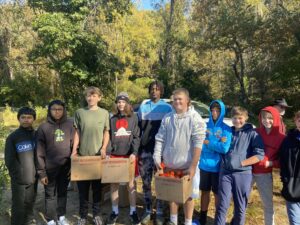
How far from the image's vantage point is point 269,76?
17.2 metres

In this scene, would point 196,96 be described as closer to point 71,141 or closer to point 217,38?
point 217,38

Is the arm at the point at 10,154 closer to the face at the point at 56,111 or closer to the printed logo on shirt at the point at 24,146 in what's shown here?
the printed logo on shirt at the point at 24,146

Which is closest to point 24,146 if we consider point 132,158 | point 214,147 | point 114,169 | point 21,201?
point 21,201

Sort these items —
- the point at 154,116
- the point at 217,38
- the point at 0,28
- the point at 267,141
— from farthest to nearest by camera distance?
the point at 0,28
the point at 217,38
the point at 154,116
the point at 267,141

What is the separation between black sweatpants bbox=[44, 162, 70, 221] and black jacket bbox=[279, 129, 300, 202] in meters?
2.66

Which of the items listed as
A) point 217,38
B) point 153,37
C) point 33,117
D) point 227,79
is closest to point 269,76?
point 217,38

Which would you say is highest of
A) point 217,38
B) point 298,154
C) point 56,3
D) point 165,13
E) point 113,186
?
point 165,13

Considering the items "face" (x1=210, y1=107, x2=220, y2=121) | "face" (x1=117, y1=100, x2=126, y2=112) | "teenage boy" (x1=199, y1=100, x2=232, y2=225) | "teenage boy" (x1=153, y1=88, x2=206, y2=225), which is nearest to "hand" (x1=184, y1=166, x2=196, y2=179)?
"teenage boy" (x1=153, y1=88, x2=206, y2=225)

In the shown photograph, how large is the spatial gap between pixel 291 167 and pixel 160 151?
1.49 meters

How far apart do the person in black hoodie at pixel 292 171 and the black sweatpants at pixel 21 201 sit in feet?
10.0

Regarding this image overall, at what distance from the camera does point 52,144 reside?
13.5 feet

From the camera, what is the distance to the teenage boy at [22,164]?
3.96 m

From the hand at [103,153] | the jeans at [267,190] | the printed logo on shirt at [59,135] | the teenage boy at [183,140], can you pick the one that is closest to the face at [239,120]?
the teenage boy at [183,140]

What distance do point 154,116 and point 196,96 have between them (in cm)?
1790
